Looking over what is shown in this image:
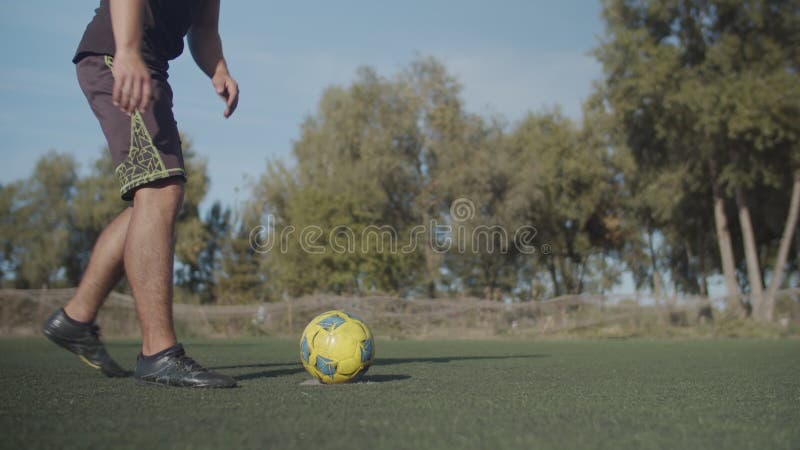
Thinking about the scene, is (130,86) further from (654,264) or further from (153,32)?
(654,264)

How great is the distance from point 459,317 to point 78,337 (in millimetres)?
15843

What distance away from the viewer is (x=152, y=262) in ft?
11.4

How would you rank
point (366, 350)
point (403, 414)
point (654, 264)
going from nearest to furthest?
point (403, 414) < point (366, 350) < point (654, 264)

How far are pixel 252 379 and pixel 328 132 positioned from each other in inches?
1110

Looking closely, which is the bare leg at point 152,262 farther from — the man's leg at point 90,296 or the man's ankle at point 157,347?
the man's leg at point 90,296

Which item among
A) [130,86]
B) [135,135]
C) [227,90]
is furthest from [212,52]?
[130,86]

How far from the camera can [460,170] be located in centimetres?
3034

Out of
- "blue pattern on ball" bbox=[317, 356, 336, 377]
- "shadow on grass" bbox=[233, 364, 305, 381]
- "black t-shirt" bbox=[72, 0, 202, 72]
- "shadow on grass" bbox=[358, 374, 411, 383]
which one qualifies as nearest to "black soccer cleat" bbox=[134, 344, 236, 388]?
"blue pattern on ball" bbox=[317, 356, 336, 377]

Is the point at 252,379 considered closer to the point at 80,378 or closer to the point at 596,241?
the point at 80,378

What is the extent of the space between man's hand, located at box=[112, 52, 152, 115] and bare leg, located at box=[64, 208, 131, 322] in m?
1.08

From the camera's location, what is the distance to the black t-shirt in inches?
147

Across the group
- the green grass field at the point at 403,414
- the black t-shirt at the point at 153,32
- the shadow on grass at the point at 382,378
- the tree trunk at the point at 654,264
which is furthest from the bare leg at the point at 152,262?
the tree trunk at the point at 654,264

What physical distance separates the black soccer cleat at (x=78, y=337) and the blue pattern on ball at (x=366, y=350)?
1536 millimetres

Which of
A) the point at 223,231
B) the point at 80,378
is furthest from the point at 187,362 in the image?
the point at 223,231
